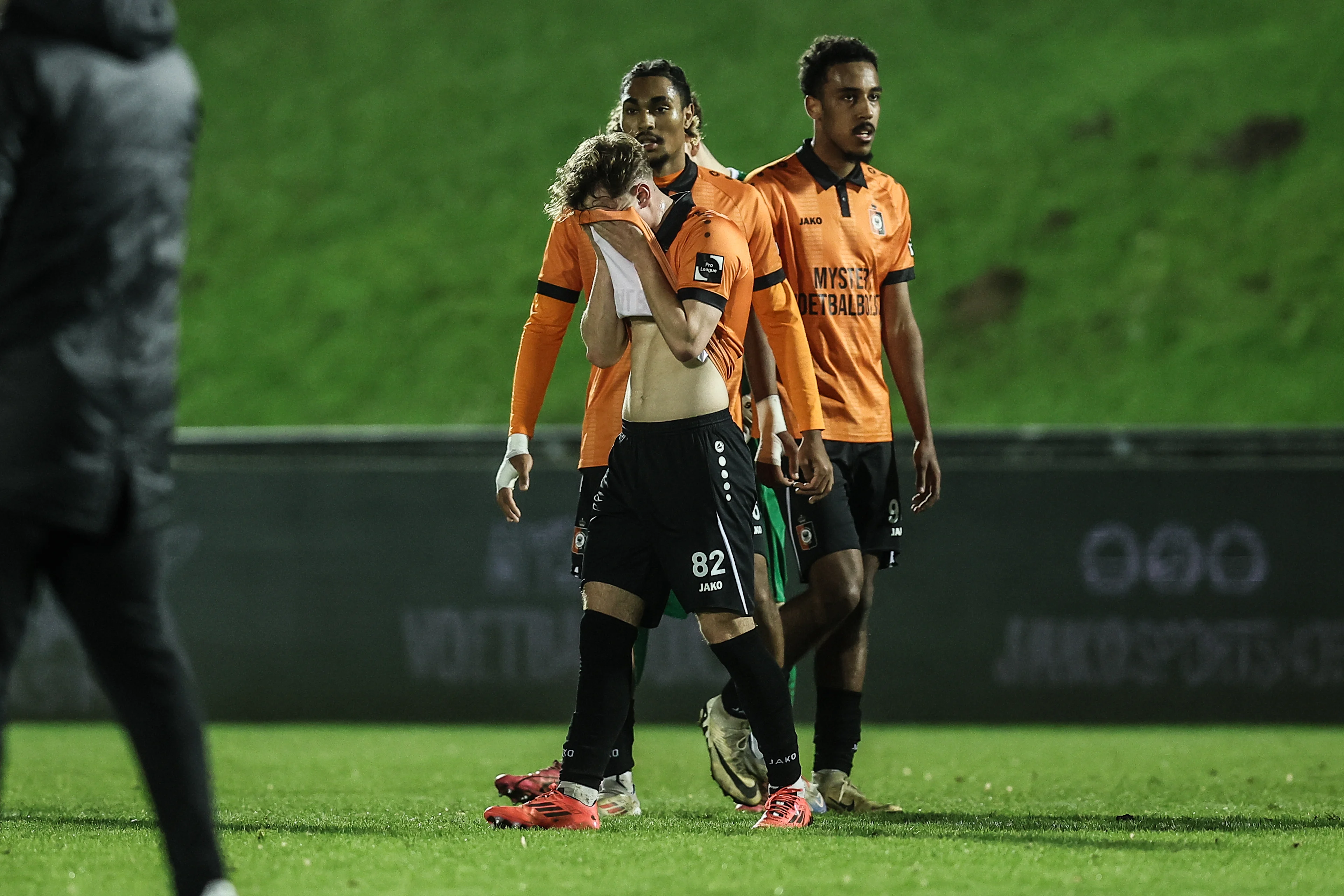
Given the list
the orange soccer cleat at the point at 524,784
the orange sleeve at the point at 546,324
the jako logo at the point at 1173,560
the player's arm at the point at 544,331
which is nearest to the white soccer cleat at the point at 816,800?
the orange soccer cleat at the point at 524,784

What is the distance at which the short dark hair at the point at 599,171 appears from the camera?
5.15 metres

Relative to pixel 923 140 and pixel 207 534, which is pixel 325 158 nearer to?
pixel 923 140

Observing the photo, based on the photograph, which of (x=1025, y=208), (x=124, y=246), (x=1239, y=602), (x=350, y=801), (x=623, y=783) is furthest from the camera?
(x=1025, y=208)

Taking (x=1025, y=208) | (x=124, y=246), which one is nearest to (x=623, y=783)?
(x=124, y=246)

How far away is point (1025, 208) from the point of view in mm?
23766

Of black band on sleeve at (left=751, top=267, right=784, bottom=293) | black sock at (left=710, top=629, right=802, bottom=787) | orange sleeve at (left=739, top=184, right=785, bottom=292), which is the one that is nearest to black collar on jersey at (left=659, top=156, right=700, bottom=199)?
orange sleeve at (left=739, top=184, right=785, bottom=292)

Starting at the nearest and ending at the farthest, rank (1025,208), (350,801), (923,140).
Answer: (350,801)
(1025,208)
(923,140)

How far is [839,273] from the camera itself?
21.0ft

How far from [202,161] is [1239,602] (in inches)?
869

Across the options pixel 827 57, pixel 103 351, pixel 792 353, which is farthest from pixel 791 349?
pixel 103 351

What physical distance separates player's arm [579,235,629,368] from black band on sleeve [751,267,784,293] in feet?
2.05

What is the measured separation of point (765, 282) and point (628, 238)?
0.75m

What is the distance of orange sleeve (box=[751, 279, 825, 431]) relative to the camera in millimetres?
5730

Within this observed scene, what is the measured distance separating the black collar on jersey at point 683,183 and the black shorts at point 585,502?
0.98m
